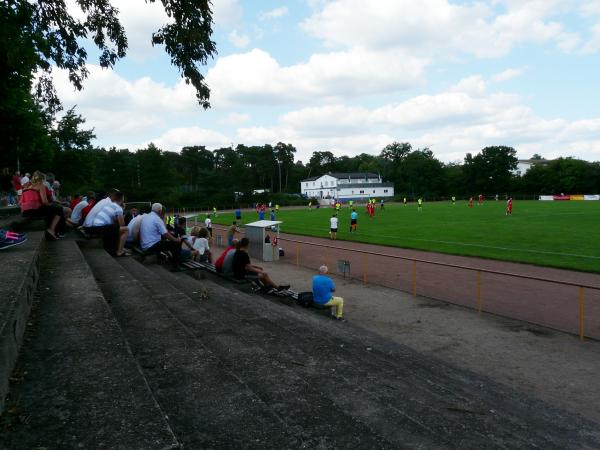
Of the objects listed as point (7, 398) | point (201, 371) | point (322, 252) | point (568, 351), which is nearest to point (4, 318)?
point (7, 398)

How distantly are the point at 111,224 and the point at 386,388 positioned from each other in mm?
8743

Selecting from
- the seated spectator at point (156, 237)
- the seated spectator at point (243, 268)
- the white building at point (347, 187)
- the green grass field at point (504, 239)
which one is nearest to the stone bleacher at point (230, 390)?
the seated spectator at point (243, 268)

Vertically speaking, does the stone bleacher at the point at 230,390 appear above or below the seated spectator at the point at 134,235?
below

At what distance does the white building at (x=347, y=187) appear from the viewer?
122875 millimetres

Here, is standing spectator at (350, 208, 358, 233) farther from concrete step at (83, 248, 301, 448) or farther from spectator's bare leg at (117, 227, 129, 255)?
concrete step at (83, 248, 301, 448)

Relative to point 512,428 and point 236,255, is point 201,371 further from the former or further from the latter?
point 236,255

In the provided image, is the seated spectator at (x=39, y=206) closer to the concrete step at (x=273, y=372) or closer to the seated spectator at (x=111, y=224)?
the seated spectator at (x=111, y=224)

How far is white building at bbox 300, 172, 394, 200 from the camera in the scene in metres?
123

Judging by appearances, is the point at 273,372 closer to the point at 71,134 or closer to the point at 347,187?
the point at 71,134

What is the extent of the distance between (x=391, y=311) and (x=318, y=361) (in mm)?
7842

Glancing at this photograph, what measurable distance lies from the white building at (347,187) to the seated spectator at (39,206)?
351 ft

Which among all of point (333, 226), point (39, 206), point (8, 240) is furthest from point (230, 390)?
point (333, 226)

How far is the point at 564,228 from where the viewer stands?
31.8 metres

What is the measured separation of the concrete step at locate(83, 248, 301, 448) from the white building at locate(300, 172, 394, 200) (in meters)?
112
